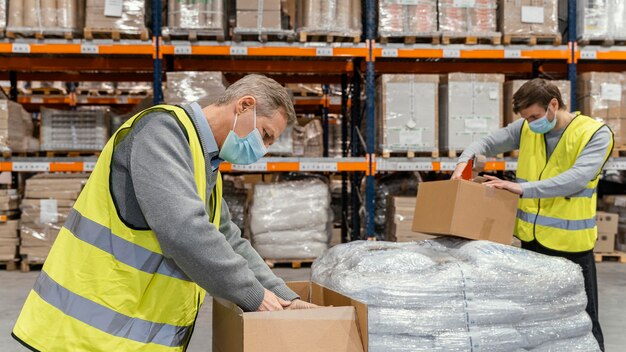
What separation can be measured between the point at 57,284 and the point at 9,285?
4.94 metres

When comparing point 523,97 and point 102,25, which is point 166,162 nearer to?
point 523,97

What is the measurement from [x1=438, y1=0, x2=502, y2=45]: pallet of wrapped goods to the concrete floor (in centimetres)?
288

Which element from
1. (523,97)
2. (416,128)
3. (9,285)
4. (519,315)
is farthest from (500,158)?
(9,285)

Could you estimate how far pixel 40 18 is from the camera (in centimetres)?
630

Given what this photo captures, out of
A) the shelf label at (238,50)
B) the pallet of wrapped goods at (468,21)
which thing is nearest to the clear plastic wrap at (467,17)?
the pallet of wrapped goods at (468,21)

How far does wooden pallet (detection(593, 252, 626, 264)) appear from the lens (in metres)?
7.32

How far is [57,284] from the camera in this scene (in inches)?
66.6

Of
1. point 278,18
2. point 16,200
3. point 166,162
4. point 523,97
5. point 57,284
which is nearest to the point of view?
point 166,162

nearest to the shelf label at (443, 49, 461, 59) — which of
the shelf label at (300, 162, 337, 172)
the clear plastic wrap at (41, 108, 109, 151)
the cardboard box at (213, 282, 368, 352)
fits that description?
the shelf label at (300, 162, 337, 172)

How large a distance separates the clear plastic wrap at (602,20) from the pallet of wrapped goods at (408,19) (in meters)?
1.72

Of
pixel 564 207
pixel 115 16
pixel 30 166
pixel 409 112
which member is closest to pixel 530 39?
pixel 409 112

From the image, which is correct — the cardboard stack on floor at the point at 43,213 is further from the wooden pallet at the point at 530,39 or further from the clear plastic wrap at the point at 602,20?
the clear plastic wrap at the point at 602,20

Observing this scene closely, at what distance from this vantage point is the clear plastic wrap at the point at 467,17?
258 inches

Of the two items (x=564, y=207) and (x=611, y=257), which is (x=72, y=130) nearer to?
(x=564, y=207)
